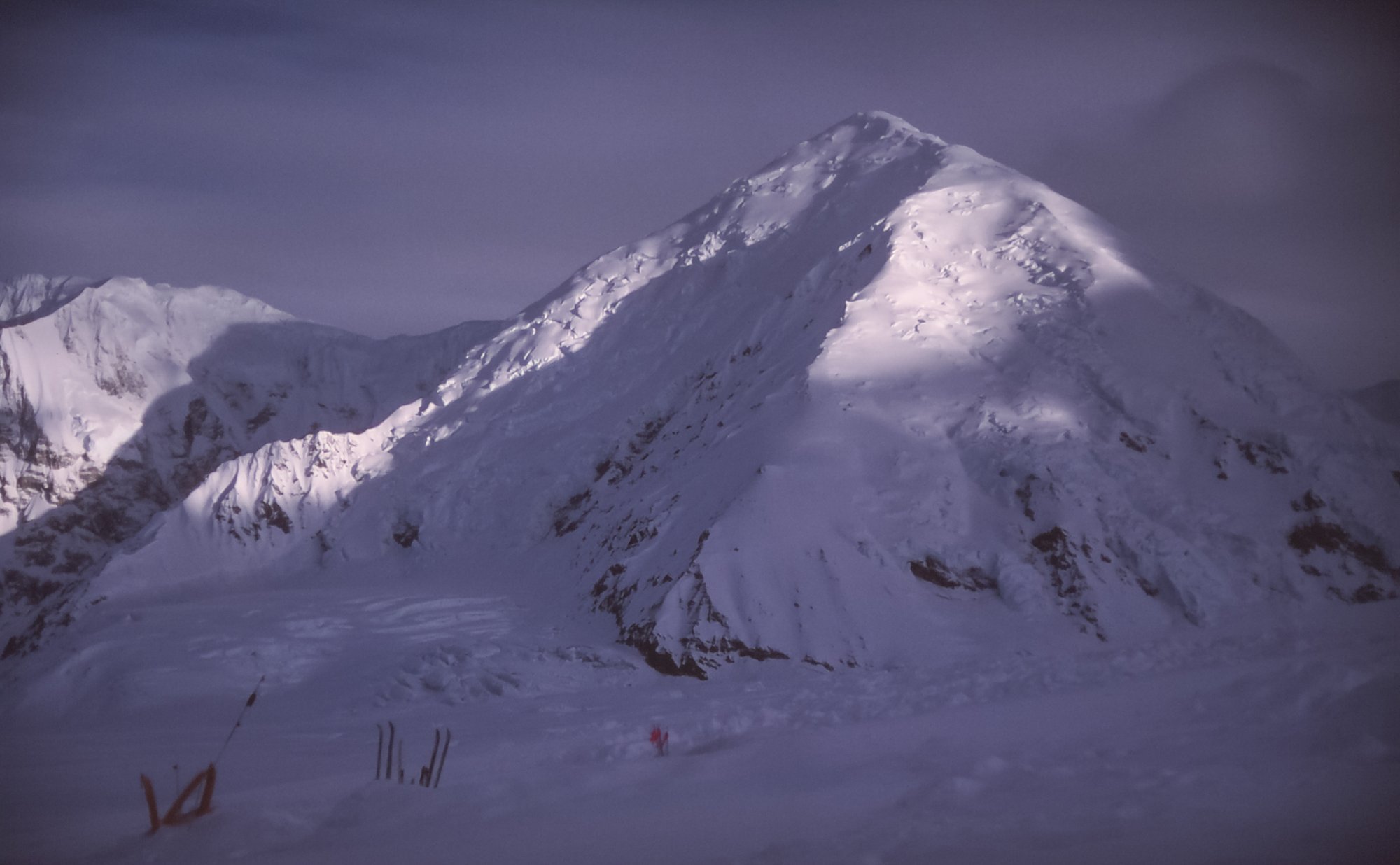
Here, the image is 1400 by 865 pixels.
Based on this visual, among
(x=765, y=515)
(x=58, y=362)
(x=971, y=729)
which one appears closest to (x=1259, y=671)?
(x=971, y=729)

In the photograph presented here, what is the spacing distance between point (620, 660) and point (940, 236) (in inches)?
1022

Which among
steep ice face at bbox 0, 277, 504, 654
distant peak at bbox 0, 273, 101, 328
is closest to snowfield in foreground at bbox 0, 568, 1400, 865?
steep ice face at bbox 0, 277, 504, 654

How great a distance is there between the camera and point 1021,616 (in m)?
28.9

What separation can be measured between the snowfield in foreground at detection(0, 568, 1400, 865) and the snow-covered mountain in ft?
9.48

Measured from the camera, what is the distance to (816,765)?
12680 mm

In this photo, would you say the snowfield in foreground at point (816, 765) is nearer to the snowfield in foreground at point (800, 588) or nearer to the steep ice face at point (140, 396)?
the snowfield in foreground at point (800, 588)

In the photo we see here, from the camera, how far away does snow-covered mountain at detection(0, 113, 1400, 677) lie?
29453 mm

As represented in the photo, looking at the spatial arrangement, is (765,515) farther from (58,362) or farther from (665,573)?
(58,362)

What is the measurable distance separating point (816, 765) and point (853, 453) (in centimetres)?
2115

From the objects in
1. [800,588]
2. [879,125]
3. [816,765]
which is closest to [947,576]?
[800,588]

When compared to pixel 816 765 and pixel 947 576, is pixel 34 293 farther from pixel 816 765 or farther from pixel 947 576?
pixel 816 765

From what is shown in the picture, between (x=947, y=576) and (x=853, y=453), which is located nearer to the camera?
(x=947, y=576)

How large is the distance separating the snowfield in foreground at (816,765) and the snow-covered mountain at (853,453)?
114 inches

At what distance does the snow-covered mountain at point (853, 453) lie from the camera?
29.5 m
